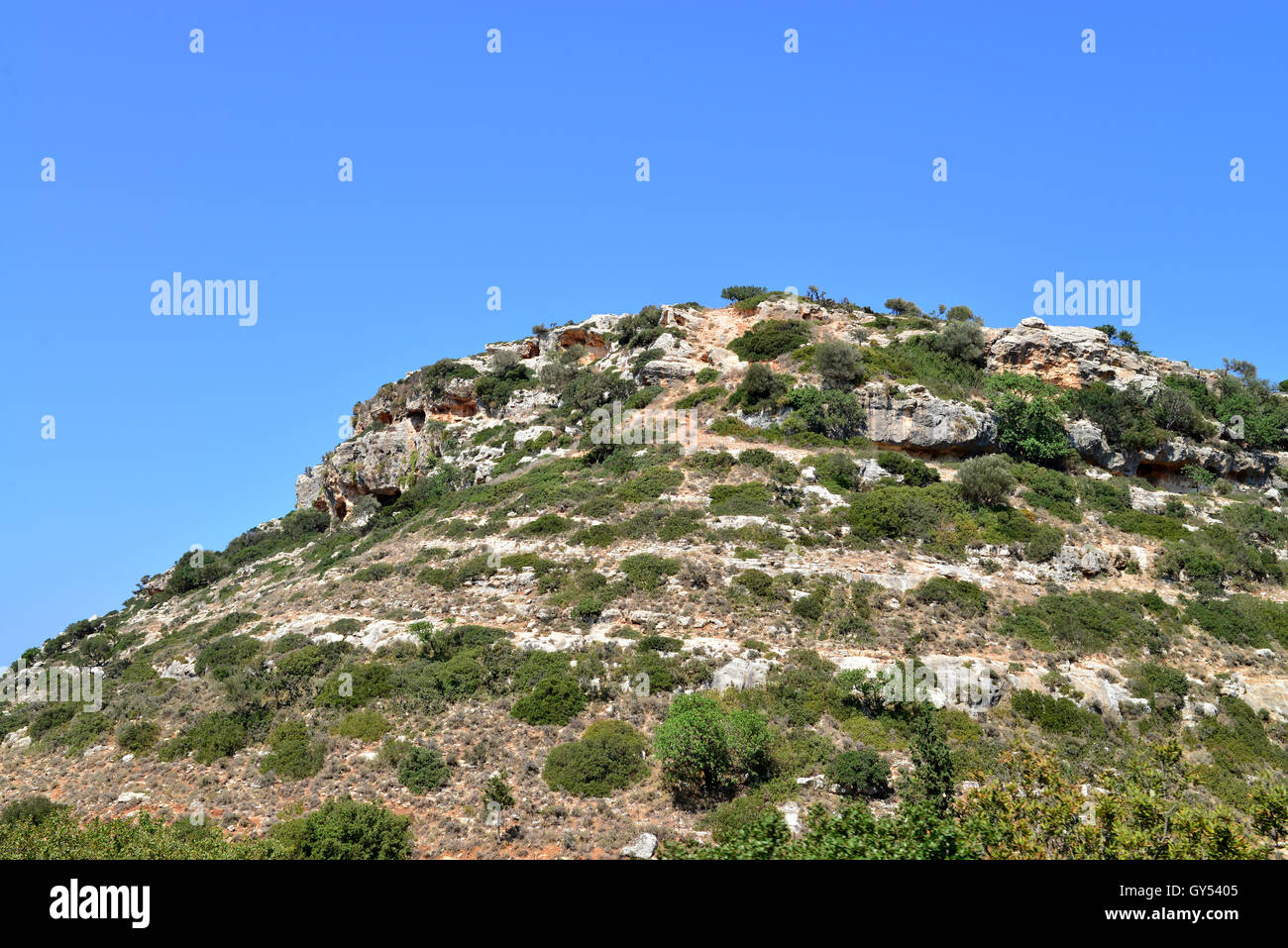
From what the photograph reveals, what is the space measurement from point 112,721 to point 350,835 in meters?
15.1

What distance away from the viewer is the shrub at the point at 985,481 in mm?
33250

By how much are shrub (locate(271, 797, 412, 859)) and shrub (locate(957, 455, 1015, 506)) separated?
91.8ft

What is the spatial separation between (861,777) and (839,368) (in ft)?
93.0

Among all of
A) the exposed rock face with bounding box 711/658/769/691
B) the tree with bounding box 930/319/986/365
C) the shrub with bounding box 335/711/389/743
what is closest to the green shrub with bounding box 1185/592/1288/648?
the exposed rock face with bounding box 711/658/769/691

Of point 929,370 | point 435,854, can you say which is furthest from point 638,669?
point 929,370

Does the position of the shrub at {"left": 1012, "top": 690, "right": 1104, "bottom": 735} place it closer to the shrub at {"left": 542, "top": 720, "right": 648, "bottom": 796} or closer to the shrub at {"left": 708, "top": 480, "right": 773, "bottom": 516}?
the shrub at {"left": 542, "top": 720, "right": 648, "bottom": 796}

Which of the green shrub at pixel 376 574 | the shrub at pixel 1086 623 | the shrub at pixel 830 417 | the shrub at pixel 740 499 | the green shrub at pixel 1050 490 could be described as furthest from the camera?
the shrub at pixel 830 417

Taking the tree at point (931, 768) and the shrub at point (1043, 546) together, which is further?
the shrub at point (1043, 546)

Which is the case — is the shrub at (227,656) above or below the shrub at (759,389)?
below

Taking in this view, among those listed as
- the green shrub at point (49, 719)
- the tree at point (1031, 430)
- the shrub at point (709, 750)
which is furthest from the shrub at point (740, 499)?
the green shrub at point (49, 719)

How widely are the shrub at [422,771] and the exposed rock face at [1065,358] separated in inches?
1636

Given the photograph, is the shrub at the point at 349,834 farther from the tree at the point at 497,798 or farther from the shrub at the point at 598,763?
the shrub at the point at 598,763
